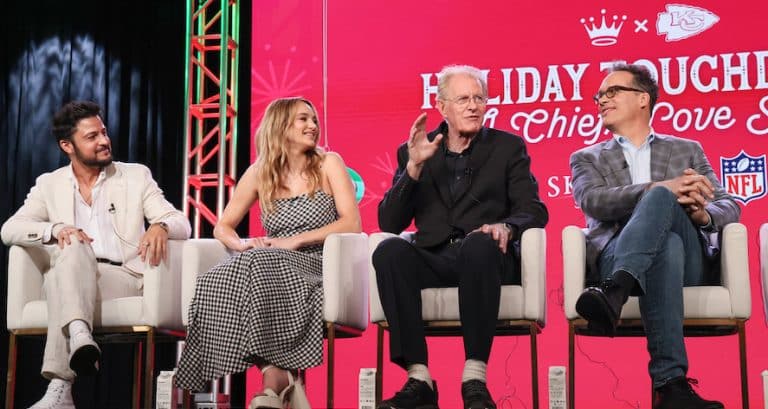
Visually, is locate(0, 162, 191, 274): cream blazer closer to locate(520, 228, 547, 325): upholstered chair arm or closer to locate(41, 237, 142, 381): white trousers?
locate(41, 237, 142, 381): white trousers

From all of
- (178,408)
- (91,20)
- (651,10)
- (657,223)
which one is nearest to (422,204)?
(657,223)

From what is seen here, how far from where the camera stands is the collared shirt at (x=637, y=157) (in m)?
3.65

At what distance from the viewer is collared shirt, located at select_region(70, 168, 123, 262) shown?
401cm

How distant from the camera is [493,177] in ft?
11.7

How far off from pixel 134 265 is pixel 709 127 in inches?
108

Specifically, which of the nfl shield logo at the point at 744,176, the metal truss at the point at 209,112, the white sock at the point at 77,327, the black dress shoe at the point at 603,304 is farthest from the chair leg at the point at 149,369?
the nfl shield logo at the point at 744,176

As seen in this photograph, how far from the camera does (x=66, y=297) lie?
11.7 ft

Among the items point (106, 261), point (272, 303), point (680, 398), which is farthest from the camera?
point (106, 261)

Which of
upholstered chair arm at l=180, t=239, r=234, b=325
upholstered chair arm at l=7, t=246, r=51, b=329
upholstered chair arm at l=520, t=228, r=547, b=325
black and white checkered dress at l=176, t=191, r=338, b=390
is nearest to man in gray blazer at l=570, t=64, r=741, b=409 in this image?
upholstered chair arm at l=520, t=228, r=547, b=325

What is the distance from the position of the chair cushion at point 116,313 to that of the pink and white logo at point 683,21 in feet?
9.28

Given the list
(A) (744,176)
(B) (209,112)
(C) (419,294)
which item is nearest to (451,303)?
(C) (419,294)

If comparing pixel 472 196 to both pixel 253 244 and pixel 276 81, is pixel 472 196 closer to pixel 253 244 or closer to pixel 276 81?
pixel 253 244

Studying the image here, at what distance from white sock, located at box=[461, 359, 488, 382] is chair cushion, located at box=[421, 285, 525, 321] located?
39cm

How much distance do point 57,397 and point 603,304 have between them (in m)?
1.99
